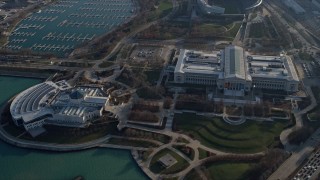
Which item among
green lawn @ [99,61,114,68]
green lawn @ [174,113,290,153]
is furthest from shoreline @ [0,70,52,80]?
green lawn @ [174,113,290,153]

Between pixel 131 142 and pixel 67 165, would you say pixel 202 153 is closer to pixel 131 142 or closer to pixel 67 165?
pixel 131 142

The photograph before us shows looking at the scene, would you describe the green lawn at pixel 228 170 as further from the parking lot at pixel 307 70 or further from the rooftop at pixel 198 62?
the parking lot at pixel 307 70

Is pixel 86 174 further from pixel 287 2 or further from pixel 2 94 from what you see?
pixel 287 2

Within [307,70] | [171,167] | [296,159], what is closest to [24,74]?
[171,167]

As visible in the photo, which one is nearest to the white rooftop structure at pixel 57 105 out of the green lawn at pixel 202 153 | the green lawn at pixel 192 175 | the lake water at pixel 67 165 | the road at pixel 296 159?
the lake water at pixel 67 165

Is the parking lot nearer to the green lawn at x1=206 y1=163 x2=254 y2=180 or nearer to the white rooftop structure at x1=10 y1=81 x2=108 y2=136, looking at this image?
the green lawn at x1=206 y1=163 x2=254 y2=180

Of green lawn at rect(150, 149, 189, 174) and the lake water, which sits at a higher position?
green lawn at rect(150, 149, 189, 174)

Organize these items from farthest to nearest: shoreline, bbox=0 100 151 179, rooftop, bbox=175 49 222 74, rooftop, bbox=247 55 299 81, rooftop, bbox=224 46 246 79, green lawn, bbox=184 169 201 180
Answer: rooftop, bbox=175 49 222 74 → rooftop, bbox=247 55 299 81 → rooftop, bbox=224 46 246 79 → shoreline, bbox=0 100 151 179 → green lawn, bbox=184 169 201 180
